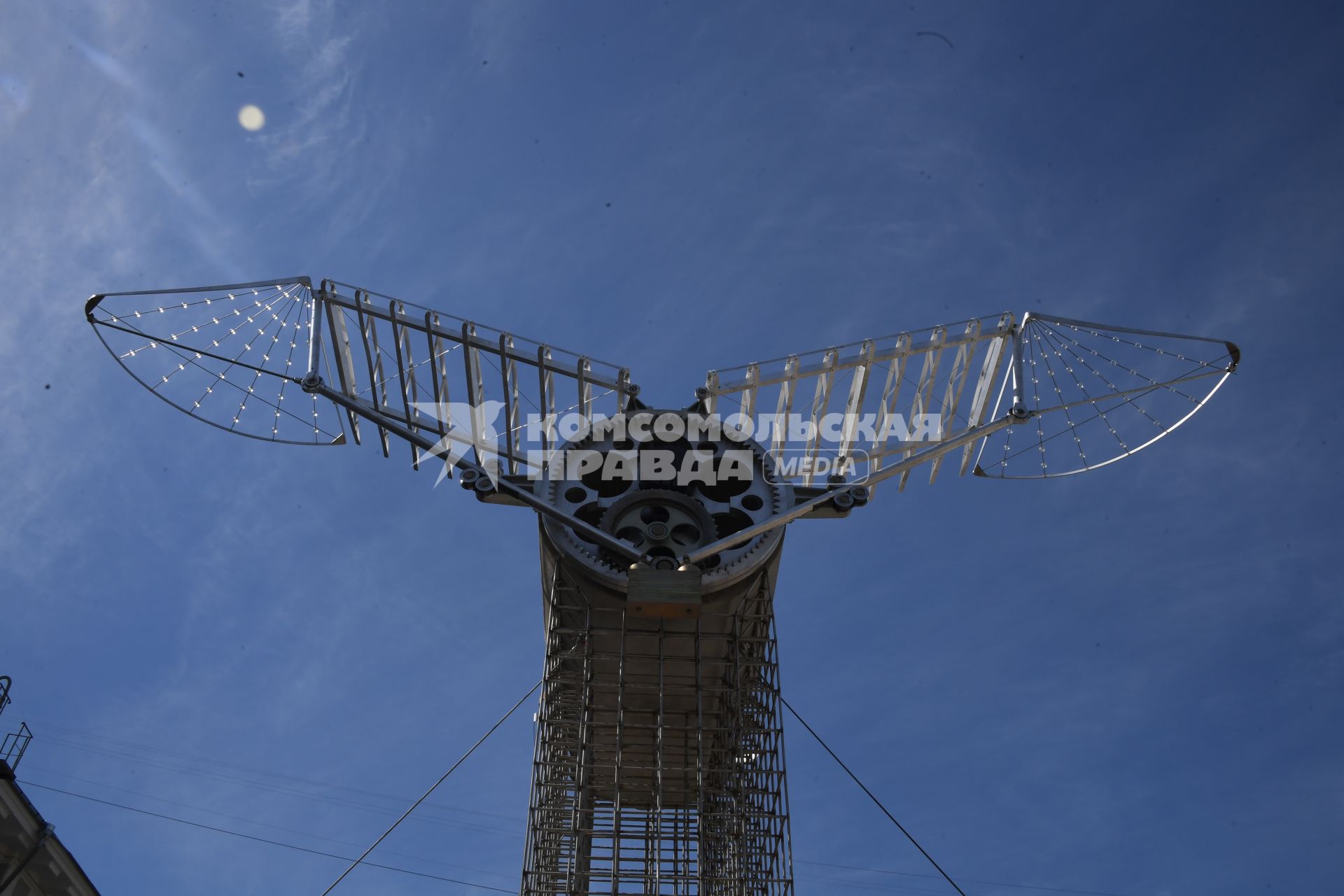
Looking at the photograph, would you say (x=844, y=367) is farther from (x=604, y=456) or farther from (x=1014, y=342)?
(x=604, y=456)

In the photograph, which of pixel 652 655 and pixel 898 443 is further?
pixel 898 443

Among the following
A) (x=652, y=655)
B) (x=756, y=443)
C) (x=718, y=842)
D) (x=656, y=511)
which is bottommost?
(x=718, y=842)

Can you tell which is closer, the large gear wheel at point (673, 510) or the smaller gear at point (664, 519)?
the large gear wheel at point (673, 510)

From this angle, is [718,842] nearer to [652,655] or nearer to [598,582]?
[652,655]

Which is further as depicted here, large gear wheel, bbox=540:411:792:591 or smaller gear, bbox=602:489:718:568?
smaller gear, bbox=602:489:718:568

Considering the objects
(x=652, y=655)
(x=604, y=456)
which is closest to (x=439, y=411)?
(x=604, y=456)

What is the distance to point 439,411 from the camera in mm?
30812

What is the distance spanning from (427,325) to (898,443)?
12062 mm

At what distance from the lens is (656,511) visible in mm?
30844

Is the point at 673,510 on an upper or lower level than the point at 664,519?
upper

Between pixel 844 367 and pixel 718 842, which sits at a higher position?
pixel 844 367

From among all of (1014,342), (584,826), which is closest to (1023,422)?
(1014,342)

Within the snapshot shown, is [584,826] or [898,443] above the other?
[898,443]

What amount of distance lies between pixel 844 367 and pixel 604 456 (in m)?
6.49
